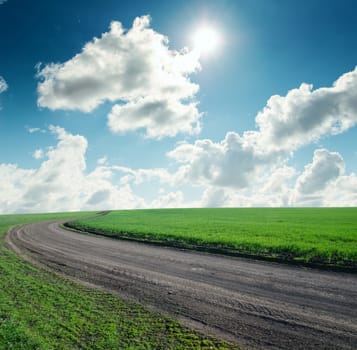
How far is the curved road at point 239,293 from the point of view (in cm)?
589

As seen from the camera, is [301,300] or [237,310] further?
[301,300]

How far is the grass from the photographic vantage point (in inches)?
218

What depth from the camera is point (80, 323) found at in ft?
21.1

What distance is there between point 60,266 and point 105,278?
359cm

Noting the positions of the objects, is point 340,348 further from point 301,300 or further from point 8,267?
point 8,267

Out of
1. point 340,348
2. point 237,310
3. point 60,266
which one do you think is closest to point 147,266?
point 60,266

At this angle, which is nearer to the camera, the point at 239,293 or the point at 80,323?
the point at 80,323

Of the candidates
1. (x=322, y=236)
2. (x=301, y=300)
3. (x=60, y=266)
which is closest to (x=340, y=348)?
(x=301, y=300)

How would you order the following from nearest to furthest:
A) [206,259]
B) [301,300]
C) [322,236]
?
[301,300] < [206,259] < [322,236]

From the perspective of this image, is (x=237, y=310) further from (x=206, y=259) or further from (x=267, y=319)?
(x=206, y=259)

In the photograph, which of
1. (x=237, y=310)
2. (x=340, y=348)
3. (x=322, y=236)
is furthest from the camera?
(x=322, y=236)

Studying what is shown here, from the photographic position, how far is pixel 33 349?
5.41 metres

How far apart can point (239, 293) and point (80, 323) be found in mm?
5119

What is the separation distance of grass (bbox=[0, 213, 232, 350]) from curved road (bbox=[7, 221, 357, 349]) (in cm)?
63
